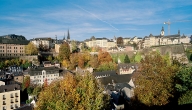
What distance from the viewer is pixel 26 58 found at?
183 feet

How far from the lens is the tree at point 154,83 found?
53.3 ft

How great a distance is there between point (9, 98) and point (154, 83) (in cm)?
2464

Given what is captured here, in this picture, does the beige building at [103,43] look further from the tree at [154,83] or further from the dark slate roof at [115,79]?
the tree at [154,83]

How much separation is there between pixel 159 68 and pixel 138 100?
11.8ft

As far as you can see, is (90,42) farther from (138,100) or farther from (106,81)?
(138,100)

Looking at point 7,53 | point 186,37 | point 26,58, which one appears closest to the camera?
point 26,58

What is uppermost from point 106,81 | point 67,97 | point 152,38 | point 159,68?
point 152,38

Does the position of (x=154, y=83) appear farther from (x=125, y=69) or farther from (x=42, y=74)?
(x=125, y=69)

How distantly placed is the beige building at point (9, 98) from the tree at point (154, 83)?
22.5m

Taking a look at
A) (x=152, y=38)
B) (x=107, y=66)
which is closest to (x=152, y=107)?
(x=107, y=66)

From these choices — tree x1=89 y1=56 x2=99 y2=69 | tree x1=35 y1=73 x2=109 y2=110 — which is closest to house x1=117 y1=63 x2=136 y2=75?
tree x1=89 y1=56 x2=99 y2=69

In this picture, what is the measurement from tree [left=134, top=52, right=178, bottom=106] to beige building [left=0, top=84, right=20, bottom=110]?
73.8ft

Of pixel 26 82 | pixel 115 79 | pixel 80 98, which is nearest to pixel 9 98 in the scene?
pixel 26 82

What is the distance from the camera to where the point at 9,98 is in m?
30.5
